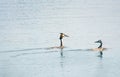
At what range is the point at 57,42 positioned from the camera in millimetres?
44562

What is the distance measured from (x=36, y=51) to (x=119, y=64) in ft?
24.4

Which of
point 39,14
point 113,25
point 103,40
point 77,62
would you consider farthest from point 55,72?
point 39,14

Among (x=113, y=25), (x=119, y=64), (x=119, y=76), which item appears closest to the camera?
(x=119, y=76)

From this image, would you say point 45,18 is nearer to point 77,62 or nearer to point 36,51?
point 36,51

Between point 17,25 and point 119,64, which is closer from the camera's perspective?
point 119,64

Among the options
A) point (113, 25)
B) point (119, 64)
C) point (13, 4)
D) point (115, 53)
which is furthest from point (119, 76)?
point (13, 4)

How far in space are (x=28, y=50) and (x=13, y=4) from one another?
4357 centimetres

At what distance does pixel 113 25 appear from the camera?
52.3m

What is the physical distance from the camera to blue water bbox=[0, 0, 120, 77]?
35.3 metres

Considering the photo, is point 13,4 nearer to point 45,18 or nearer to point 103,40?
point 45,18

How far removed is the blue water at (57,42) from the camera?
35.3m

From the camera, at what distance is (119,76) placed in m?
33.3

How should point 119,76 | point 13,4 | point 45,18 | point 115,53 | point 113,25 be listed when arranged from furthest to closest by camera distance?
1. point 13,4
2. point 45,18
3. point 113,25
4. point 115,53
5. point 119,76

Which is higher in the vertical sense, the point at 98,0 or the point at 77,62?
the point at 98,0
